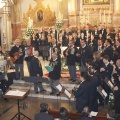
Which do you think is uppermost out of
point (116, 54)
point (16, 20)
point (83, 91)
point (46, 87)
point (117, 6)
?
point (117, 6)

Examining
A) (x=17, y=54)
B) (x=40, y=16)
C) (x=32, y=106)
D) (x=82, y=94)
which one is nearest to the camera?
(x=82, y=94)

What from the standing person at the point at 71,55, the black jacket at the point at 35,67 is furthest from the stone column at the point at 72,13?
the black jacket at the point at 35,67

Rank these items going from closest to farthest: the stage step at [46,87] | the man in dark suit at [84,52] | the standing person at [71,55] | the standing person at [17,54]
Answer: the stage step at [46,87] < the standing person at [71,55] < the man in dark suit at [84,52] < the standing person at [17,54]

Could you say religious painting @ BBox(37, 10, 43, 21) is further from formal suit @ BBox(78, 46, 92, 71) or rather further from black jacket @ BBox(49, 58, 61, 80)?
black jacket @ BBox(49, 58, 61, 80)

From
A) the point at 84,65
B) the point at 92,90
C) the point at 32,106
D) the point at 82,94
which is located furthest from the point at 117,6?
the point at 82,94

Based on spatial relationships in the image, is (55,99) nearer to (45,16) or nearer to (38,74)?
(38,74)

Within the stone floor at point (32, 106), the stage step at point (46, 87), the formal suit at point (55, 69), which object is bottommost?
the stone floor at point (32, 106)

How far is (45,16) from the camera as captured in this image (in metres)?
23.3

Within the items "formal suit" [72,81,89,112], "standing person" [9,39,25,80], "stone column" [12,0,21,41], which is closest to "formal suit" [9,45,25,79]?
"standing person" [9,39,25,80]

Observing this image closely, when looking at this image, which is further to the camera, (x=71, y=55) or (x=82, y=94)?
(x=71, y=55)

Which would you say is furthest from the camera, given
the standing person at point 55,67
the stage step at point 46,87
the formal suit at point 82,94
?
the stage step at point 46,87

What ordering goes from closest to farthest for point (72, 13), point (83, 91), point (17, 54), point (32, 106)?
point (83, 91) < point (32, 106) < point (17, 54) < point (72, 13)

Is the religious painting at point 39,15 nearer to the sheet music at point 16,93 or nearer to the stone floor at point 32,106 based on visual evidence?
the stone floor at point 32,106

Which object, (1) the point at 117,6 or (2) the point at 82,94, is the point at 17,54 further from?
(1) the point at 117,6
